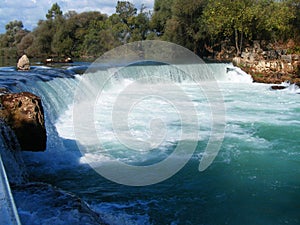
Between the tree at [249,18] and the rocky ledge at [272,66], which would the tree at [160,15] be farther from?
the rocky ledge at [272,66]

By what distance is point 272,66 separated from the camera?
699 inches

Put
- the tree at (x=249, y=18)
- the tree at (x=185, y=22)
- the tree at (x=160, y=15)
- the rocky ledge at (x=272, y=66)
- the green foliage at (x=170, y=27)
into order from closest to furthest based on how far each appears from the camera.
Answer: the rocky ledge at (x=272, y=66), the tree at (x=249, y=18), the green foliage at (x=170, y=27), the tree at (x=185, y=22), the tree at (x=160, y=15)

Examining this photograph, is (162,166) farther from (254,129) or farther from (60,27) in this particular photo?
(60,27)

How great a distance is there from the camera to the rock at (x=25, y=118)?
17.3 feet

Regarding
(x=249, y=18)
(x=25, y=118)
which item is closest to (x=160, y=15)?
(x=249, y=18)

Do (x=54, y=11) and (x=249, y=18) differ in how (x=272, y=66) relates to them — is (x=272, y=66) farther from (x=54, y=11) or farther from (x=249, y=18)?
(x=54, y=11)

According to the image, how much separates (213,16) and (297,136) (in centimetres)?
1768

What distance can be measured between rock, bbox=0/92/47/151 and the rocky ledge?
44.8 ft

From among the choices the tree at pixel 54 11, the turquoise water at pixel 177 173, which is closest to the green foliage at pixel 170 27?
the tree at pixel 54 11

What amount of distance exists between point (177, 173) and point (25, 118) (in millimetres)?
2645

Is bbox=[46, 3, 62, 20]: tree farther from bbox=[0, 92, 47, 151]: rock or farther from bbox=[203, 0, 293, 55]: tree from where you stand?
bbox=[0, 92, 47, 151]: rock

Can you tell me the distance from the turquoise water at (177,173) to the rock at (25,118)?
0.31m

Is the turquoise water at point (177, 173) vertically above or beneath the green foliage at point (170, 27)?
beneath

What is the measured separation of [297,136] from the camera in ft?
24.4
